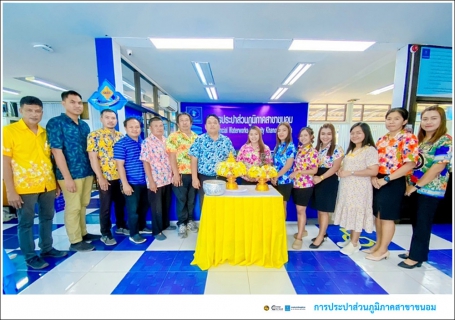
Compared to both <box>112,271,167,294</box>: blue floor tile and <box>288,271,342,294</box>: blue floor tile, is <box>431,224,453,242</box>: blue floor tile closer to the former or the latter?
<box>288,271,342,294</box>: blue floor tile

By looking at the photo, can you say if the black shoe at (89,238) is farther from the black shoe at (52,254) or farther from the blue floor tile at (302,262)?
the blue floor tile at (302,262)

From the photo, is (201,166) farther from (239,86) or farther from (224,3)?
(239,86)

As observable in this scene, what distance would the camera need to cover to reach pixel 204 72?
4211 mm

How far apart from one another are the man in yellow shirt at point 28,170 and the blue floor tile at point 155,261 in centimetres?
93

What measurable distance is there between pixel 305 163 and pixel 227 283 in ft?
4.78

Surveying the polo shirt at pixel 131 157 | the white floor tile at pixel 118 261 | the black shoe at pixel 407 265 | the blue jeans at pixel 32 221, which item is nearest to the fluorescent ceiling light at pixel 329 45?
the polo shirt at pixel 131 157

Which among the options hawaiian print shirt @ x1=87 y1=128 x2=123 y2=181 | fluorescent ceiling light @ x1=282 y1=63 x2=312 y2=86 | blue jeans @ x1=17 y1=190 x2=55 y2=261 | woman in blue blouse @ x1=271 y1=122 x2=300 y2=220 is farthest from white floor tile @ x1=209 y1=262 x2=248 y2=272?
fluorescent ceiling light @ x1=282 y1=63 x2=312 y2=86

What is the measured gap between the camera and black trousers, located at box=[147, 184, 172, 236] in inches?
93.1

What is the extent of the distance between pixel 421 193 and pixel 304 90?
4594 millimetres

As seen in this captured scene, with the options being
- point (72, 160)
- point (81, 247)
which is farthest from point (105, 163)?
point (81, 247)

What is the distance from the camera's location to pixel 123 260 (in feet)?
6.61

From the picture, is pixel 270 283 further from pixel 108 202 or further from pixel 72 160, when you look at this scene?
pixel 72 160

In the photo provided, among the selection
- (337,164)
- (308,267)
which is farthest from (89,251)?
(337,164)

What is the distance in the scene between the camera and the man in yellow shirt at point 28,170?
175 cm
